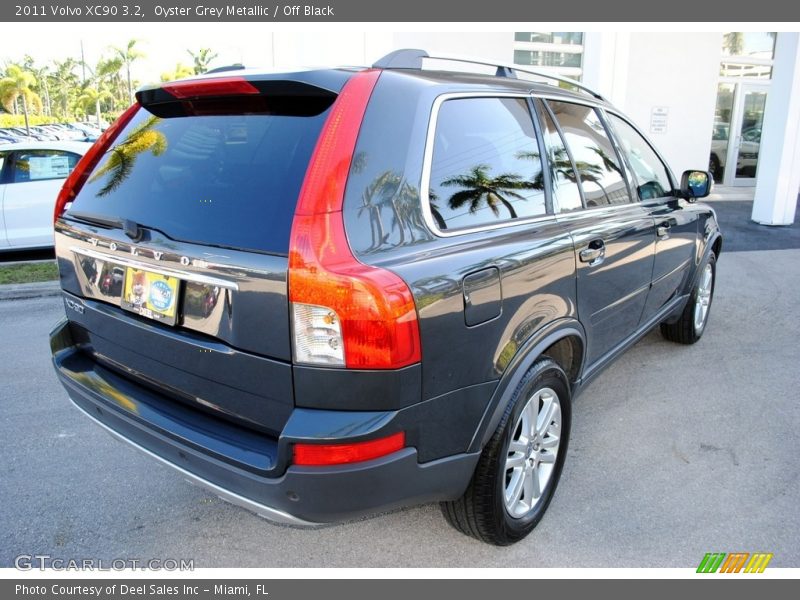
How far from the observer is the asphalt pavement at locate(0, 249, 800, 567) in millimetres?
2520

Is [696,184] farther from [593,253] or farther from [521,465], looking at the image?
[521,465]

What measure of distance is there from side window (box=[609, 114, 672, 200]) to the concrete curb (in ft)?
18.3

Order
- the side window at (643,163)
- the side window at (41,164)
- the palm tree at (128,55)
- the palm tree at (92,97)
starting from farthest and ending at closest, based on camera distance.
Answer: the palm tree at (92,97) → the palm tree at (128,55) → the side window at (41,164) → the side window at (643,163)

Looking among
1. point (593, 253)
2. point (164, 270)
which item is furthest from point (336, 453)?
point (593, 253)

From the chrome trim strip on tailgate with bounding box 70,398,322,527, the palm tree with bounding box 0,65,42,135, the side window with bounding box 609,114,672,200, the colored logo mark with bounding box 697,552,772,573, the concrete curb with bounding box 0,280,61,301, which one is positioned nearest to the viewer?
the chrome trim strip on tailgate with bounding box 70,398,322,527

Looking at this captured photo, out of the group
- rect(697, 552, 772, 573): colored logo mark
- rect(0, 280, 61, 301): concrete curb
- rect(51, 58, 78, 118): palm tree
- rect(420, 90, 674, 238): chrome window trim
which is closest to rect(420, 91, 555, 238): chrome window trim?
rect(420, 90, 674, 238): chrome window trim

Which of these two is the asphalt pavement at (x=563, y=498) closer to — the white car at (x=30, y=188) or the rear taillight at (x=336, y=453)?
the rear taillight at (x=336, y=453)

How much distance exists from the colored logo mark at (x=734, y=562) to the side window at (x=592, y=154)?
5.47ft

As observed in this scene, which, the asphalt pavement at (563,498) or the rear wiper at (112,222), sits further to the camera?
the asphalt pavement at (563,498)

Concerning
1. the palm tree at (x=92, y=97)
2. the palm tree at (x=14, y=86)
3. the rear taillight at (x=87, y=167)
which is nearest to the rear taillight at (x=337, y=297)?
the rear taillight at (x=87, y=167)

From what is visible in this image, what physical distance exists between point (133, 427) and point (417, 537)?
1262 mm

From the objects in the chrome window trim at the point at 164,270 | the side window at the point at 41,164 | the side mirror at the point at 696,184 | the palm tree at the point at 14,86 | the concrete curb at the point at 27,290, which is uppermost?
the palm tree at the point at 14,86

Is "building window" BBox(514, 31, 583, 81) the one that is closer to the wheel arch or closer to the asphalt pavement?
the asphalt pavement

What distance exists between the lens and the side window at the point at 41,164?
7.48 m
